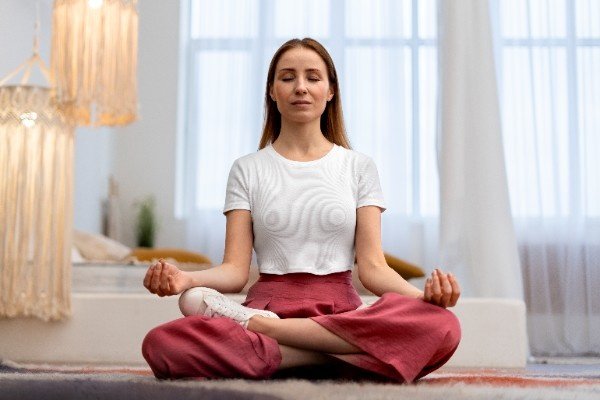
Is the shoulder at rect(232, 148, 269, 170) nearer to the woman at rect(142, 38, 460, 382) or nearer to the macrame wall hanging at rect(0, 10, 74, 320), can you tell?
the woman at rect(142, 38, 460, 382)

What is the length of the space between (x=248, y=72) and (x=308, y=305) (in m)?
4.21

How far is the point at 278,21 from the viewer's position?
229 inches

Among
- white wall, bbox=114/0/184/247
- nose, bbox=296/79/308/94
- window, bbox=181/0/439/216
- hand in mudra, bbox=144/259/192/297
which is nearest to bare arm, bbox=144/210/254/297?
hand in mudra, bbox=144/259/192/297

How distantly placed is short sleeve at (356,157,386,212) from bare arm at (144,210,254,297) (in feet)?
0.73

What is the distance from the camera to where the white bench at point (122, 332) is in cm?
274

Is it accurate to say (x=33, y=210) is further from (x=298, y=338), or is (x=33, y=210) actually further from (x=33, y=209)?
(x=298, y=338)

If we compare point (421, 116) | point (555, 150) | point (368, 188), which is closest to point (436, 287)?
point (368, 188)

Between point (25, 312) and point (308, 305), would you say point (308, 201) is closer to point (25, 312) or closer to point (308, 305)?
point (308, 305)

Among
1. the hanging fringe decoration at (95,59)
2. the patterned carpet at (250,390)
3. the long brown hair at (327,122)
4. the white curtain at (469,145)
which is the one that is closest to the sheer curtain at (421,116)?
the white curtain at (469,145)

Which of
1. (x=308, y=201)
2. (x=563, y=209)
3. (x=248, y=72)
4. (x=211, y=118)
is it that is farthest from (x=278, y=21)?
(x=308, y=201)

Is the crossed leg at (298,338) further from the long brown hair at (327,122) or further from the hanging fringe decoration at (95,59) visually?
the hanging fringe decoration at (95,59)

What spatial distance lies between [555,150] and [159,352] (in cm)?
398

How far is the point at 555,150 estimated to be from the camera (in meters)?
5.14

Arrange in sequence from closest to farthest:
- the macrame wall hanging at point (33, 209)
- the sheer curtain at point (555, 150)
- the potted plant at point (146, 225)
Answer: the macrame wall hanging at point (33, 209)
the sheer curtain at point (555, 150)
the potted plant at point (146, 225)
